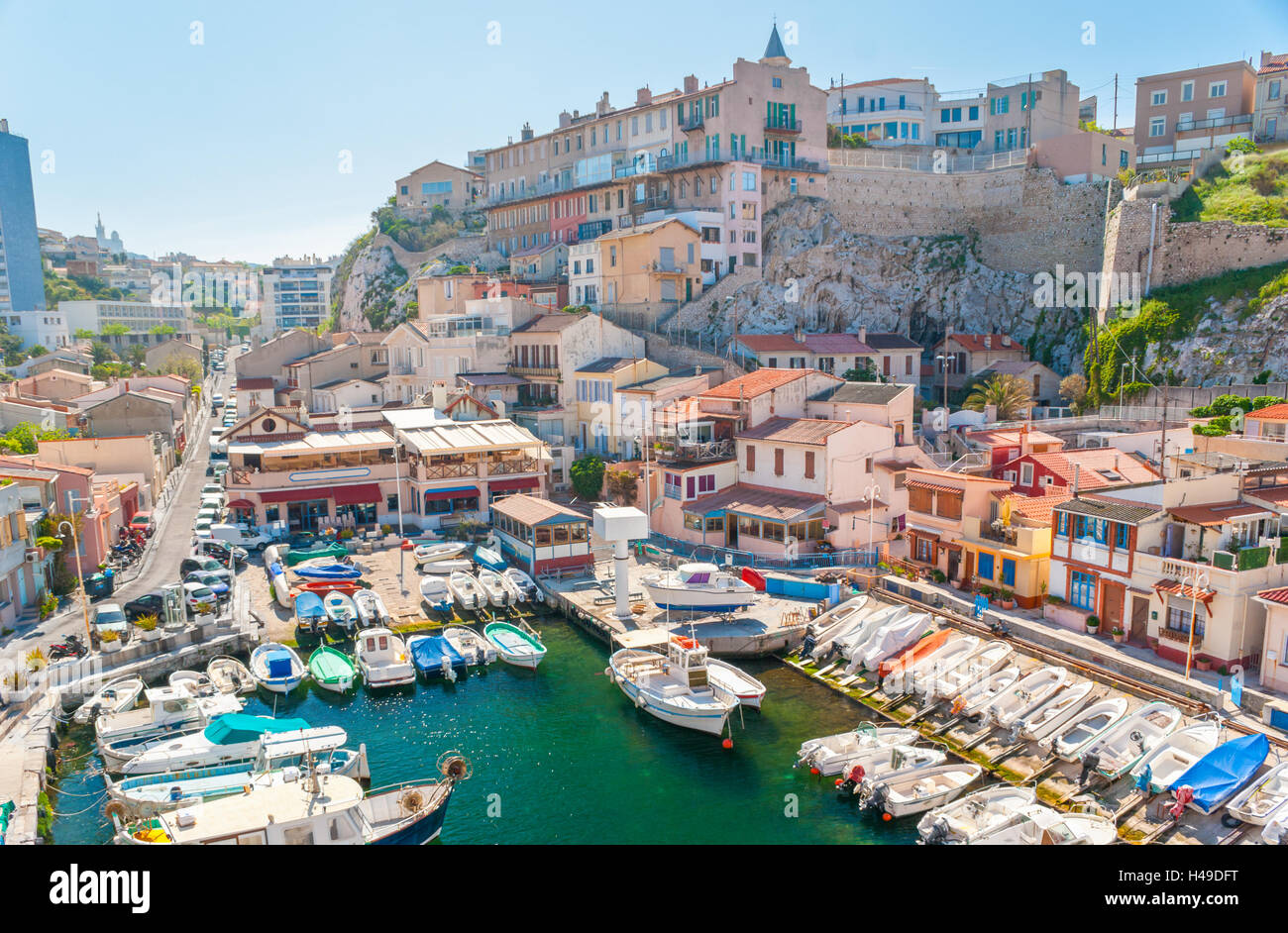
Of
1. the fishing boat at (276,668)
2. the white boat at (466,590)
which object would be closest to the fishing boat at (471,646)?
the white boat at (466,590)

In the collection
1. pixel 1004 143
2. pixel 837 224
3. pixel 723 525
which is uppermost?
pixel 1004 143

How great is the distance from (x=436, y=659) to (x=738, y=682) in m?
9.06

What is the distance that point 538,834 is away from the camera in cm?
1830

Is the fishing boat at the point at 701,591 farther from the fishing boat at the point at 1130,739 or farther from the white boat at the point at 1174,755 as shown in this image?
the white boat at the point at 1174,755

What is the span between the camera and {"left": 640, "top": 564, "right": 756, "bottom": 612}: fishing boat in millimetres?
29344

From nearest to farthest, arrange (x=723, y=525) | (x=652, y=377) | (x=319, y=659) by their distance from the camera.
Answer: (x=319, y=659), (x=723, y=525), (x=652, y=377)

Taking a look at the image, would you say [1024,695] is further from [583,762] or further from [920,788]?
[583,762]

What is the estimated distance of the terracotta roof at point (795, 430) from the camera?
36.2 metres

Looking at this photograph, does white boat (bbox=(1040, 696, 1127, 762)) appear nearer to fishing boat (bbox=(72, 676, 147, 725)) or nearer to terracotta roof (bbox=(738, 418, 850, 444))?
terracotta roof (bbox=(738, 418, 850, 444))

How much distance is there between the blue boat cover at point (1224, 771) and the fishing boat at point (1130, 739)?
131cm
